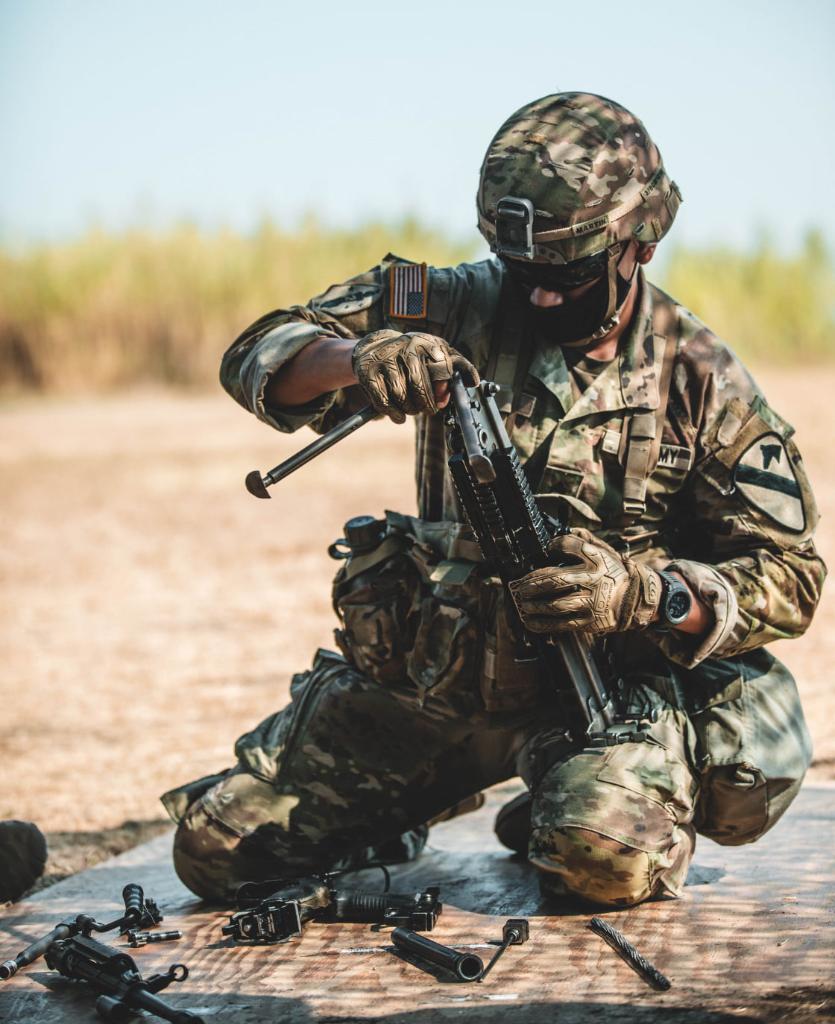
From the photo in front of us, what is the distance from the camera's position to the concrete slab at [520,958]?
3.13m

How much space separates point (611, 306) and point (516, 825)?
1.51 m

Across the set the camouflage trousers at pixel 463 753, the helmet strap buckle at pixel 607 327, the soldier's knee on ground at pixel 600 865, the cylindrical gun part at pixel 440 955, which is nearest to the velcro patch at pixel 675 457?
the helmet strap buckle at pixel 607 327

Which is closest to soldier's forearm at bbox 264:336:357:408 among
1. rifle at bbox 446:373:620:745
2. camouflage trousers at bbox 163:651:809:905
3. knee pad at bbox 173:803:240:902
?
rifle at bbox 446:373:620:745

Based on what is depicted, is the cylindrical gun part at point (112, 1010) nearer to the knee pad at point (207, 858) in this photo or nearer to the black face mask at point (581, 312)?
the knee pad at point (207, 858)

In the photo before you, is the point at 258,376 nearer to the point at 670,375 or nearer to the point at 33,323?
the point at 670,375

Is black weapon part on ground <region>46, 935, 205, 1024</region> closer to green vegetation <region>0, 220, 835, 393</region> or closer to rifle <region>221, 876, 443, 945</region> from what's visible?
rifle <region>221, 876, 443, 945</region>

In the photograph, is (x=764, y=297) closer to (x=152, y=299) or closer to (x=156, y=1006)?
(x=152, y=299)

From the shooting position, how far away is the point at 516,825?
427cm

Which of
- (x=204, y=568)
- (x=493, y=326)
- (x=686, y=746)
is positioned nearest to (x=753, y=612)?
(x=686, y=746)

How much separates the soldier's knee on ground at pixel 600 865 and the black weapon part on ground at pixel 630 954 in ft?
0.29

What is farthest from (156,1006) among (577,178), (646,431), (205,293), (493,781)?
(205,293)

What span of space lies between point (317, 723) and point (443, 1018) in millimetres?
1211

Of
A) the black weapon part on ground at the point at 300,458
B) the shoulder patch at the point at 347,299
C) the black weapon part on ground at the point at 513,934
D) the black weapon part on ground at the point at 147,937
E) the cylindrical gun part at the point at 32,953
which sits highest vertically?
the shoulder patch at the point at 347,299

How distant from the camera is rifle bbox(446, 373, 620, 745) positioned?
3510mm
